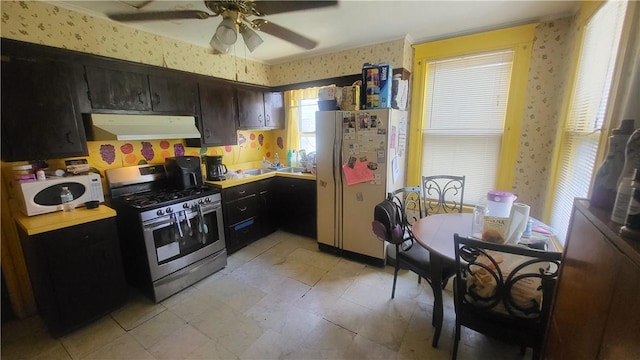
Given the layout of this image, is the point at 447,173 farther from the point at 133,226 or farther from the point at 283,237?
the point at 133,226

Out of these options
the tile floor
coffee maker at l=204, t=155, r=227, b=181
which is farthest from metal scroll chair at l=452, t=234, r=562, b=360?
Result: coffee maker at l=204, t=155, r=227, b=181

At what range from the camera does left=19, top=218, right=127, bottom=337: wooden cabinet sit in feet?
5.69

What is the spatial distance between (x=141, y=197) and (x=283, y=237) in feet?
5.77

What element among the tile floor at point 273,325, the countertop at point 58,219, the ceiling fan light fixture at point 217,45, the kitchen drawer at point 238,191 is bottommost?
the tile floor at point 273,325

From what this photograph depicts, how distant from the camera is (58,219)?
5.90 ft

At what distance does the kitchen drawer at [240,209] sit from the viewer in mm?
2938

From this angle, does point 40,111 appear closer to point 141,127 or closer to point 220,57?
point 141,127

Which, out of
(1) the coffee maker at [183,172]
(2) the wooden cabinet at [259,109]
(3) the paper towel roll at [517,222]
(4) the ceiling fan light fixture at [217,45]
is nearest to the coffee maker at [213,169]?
(1) the coffee maker at [183,172]

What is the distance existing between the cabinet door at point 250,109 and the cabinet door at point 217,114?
0.10m

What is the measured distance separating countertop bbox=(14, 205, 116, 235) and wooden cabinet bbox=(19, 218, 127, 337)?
0.04 metres

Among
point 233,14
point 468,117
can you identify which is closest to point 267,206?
point 233,14

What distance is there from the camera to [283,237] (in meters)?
3.49

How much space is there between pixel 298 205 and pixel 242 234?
81cm

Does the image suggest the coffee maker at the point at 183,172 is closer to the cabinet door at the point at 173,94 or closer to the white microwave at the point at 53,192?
the cabinet door at the point at 173,94
